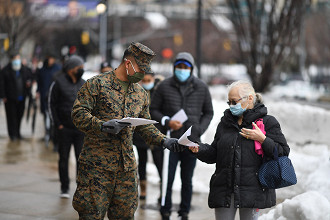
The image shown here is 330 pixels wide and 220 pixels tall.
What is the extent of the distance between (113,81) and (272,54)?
44.1 feet

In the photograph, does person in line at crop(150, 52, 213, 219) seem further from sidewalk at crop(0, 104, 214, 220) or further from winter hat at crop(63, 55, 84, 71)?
winter hat at crop(63, 55, 84, 71)

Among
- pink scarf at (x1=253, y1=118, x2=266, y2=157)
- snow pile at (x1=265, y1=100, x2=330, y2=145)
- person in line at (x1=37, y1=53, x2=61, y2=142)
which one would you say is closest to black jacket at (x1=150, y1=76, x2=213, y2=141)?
pink scarf at (x1=253, y1=118, x2=266, y2=157)

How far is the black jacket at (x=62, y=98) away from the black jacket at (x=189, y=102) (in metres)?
1.39

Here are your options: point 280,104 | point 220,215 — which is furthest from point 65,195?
point 280,104

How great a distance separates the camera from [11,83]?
13781 mm

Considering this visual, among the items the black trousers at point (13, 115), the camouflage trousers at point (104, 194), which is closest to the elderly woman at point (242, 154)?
the camouflage trousers at point (104, 194)

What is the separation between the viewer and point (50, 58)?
44.6 feet

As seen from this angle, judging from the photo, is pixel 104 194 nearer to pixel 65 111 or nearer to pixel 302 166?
pixel 65 111

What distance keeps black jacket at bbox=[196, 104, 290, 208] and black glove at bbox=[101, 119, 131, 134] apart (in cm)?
95

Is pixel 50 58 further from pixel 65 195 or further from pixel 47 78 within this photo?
pixel 65 195

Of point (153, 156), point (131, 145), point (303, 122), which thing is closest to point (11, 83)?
point (153, 156)

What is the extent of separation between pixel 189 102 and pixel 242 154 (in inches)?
106

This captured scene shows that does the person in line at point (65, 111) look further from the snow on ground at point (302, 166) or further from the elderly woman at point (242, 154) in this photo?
the elderly woman at point (242, 154)

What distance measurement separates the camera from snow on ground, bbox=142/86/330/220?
585cm
